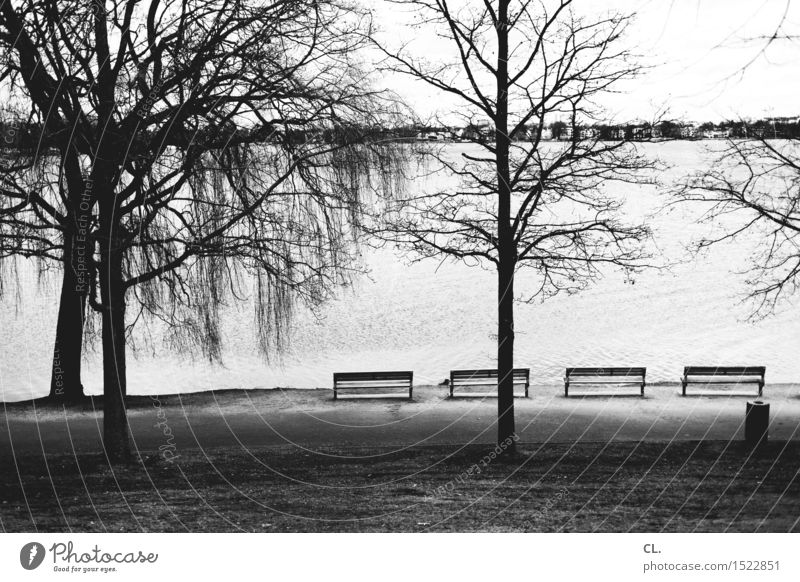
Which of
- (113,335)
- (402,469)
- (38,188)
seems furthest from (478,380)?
(38,188)

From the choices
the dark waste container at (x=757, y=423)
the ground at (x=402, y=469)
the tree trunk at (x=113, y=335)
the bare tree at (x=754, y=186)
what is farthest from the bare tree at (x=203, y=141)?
the dark waste container at (x=757, y=423)

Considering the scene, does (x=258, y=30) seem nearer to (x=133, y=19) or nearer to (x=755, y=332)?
(x=133, y=19)

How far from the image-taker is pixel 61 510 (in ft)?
24.2

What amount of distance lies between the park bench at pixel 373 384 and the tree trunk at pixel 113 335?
4748 mm

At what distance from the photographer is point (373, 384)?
1436 cm

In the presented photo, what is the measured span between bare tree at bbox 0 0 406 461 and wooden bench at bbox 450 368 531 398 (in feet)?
13.6

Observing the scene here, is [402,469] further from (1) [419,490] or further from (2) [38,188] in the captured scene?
(2) [38,188]

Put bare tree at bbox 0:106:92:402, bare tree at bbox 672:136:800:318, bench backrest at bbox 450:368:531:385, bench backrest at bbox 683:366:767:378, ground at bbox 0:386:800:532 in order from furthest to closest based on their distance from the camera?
bench backrest at bbox 450:368:531:385 < bench backrest at bbox 683:366:767:378 < bare tree at bbox 672:136:800:318 < bare tree at bbox 0:106:92:402 < ground at bbox 0:386:800:532

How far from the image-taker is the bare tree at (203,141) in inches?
351

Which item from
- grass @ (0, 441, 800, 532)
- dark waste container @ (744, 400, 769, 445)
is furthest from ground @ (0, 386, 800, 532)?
dark waste container @ (744, 400, 769, 445)

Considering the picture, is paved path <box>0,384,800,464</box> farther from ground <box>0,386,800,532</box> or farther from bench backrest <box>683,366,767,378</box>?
bench backrest <box>683,366,767,378</box>

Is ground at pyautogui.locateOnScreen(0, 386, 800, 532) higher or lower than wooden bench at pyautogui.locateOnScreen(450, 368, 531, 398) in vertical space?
lower

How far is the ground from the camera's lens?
7.26m

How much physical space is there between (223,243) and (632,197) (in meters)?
32.4
